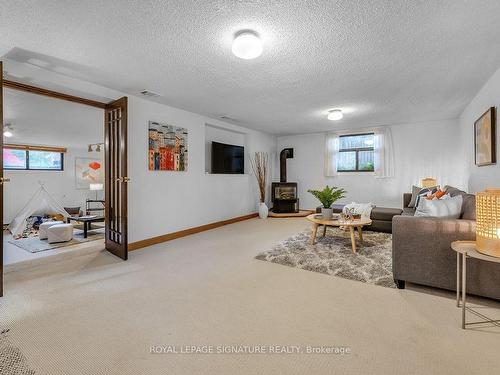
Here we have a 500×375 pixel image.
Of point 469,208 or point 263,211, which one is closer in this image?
point 469,208

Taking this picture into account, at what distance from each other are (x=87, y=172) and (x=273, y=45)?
26.5 ft

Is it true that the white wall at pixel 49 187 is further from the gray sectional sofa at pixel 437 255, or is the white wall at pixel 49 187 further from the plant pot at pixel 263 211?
the gray sectional sofa at pixel 437 255

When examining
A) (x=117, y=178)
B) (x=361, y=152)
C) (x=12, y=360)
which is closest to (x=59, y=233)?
(x=117, y=178)

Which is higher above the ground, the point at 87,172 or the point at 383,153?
the point at 383,153

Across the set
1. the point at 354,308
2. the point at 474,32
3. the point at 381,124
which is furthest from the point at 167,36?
the point at 381,124

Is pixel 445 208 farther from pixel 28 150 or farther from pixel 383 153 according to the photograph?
pixel 28 150

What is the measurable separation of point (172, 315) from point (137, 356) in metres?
0.45

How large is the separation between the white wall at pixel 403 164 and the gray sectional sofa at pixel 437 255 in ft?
12.7

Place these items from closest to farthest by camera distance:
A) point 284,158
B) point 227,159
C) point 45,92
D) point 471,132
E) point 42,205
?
point 45,92, point 471,132, point 227,159, point 42,205, point 284,158

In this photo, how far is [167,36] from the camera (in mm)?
2129

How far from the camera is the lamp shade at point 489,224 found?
1.62 meters

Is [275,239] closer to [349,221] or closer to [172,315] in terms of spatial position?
[349,221]

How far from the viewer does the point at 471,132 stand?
4.18 meters

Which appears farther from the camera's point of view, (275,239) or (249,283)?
(275,239)
